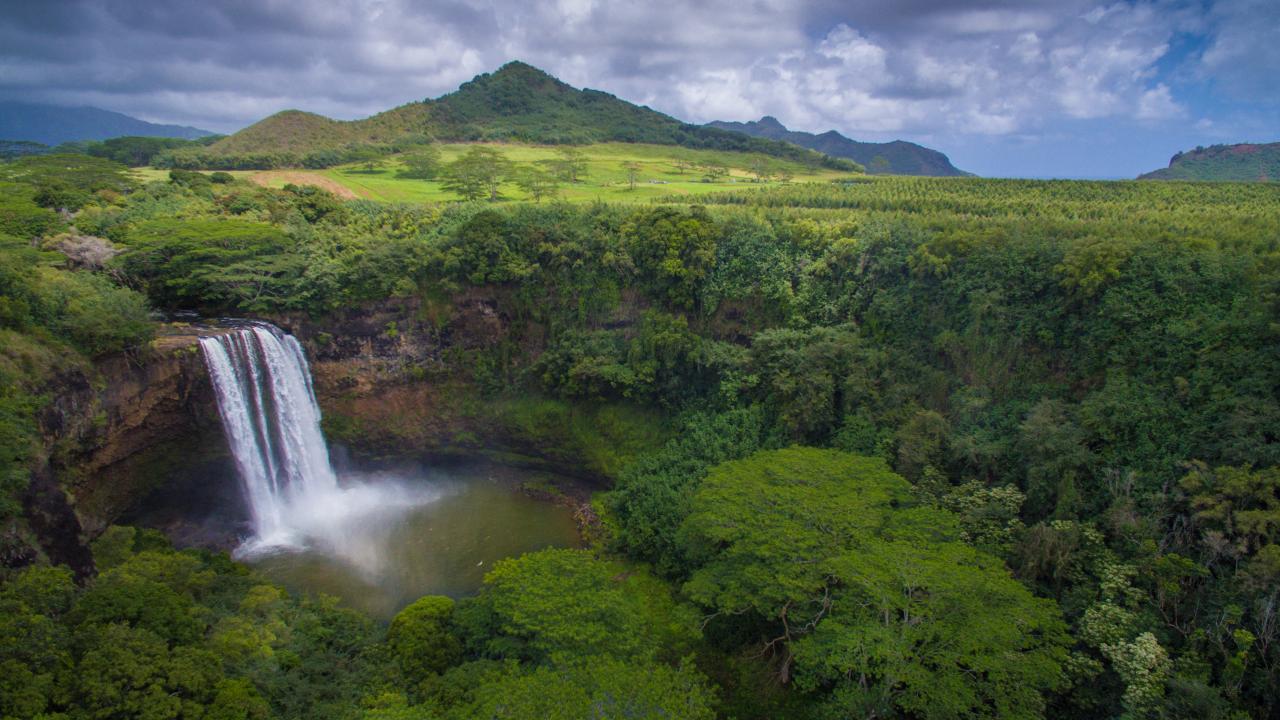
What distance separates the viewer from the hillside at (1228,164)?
38.2m

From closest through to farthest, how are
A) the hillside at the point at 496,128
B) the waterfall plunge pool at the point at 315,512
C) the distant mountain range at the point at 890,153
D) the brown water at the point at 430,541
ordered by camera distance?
the brown water at the point at 430,541, the waterfall plunge pool at the point at 315,512, the hillside at the point at 496,128, the distant mountain range at the point at 890,153

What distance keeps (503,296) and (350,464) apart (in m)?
9.52

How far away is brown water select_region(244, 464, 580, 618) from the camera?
18.7m

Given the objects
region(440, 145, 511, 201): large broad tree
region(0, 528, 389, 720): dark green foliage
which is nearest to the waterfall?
region(0, 528, 389, 720): dark green foliage

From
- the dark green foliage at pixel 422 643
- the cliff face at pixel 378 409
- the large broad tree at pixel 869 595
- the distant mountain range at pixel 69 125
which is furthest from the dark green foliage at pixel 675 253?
the distant mountain range at pixel 69 125

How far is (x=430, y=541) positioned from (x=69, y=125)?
224m

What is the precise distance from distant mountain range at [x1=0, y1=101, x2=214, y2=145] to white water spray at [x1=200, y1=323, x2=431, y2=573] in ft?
573

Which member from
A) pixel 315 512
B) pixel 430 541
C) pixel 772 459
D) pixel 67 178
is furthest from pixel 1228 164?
pixel 67 178

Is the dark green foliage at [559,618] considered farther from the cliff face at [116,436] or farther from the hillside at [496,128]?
the hillside at [496,128]

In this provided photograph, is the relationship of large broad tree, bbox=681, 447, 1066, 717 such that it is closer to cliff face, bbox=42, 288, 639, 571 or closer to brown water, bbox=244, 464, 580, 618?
brown water, bbox=244, 464, 580, 618

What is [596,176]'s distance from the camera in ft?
145

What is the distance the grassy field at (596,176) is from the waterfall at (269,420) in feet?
53.5

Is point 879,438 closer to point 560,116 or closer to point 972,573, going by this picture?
point 972,573

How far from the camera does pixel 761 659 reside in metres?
14.6
